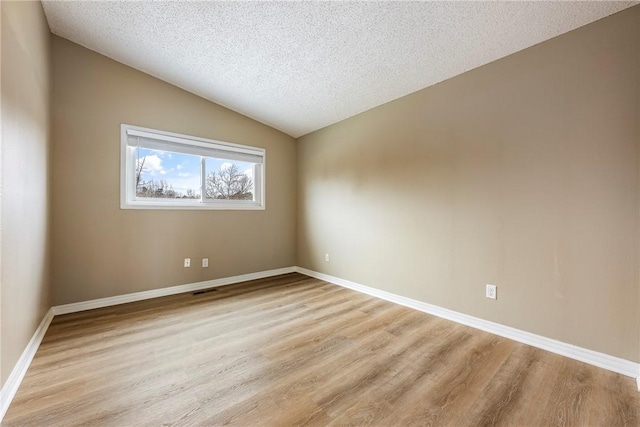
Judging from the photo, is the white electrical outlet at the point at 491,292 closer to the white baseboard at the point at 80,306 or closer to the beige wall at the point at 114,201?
the white baseboard at the point at 80,306

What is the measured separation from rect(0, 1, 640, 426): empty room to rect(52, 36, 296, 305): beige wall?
0.02 meters

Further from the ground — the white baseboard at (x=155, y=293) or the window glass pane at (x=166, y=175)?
the window glass pane at (x=166, y=175)

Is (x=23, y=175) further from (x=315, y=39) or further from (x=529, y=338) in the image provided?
(x=529, y=338)

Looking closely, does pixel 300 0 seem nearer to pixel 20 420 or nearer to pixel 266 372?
pixel 266 372

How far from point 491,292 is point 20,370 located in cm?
342

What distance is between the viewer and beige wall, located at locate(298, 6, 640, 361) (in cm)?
176

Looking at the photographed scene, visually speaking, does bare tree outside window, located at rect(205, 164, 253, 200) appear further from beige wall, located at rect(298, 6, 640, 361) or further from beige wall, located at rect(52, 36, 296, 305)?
beige wall, located at rect(298, 6, 640, 361)

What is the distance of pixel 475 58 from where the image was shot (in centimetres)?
228

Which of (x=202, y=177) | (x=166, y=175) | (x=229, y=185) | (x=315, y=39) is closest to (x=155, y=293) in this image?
(x=166, y=175)

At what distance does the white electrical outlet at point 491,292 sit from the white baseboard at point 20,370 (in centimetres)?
323

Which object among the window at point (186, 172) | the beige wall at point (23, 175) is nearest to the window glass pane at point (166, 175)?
the window at point (186, 172)

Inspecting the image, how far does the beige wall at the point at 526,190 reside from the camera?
1.76m

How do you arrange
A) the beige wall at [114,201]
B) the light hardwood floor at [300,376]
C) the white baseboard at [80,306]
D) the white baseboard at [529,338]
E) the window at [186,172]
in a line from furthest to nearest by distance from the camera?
1. the window at [186,172]
2. the beige wall at [114,201]
3. the white baseboard at [529,338]
4. the white baseboard at [80,306]
5. the light hardwood floor at [300,376]

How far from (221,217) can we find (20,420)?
8.45 ft
